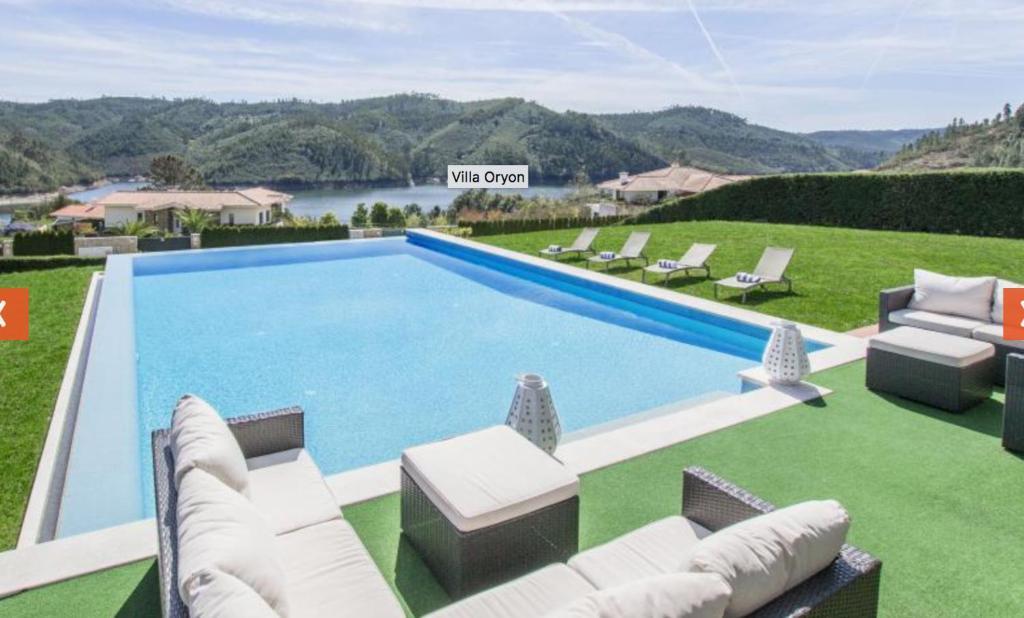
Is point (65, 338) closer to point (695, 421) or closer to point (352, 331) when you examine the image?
point (352, 331)

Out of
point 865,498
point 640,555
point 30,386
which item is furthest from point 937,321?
point 30,386

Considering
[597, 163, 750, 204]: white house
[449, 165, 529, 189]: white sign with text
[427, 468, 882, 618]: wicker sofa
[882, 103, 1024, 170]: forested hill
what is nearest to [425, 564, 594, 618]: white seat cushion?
[427, 468, 882, 618]: wicker sofa

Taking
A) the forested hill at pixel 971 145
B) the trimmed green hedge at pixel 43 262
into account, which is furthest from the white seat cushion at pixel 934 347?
the forested hill at pixel 971 145

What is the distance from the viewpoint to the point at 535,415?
11.2 ft

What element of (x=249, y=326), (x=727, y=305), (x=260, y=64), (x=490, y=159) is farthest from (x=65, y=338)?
(x=490, y=159)

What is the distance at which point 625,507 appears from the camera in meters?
3.23

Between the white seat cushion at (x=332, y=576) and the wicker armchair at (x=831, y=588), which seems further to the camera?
the white seat cushion at (x=332, y=576)

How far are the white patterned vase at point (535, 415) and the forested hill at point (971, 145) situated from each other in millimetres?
44010

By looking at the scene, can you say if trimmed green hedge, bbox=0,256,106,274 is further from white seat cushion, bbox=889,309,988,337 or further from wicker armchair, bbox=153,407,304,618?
white seat cushion, bbox=889,309,988,337

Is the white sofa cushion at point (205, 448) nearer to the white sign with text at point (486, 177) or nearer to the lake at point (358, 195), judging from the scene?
the white sign with text at point (486, 177)

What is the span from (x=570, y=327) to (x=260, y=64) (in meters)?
34.6

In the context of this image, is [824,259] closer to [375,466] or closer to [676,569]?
[375,466]

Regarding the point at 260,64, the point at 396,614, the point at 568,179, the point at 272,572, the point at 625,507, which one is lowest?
the point at 625,507

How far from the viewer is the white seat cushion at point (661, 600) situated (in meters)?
1.36
